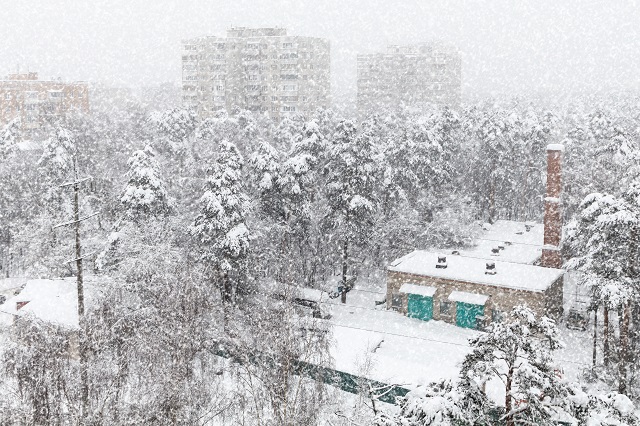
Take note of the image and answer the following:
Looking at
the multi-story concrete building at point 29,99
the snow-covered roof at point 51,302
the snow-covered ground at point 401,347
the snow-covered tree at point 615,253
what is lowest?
the snow-covered ground at point 401,347

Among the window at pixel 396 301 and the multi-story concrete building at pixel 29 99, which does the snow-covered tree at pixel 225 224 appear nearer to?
the window at pixel 396 301

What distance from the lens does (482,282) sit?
35.9 m

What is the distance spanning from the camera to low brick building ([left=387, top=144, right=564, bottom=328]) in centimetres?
3544

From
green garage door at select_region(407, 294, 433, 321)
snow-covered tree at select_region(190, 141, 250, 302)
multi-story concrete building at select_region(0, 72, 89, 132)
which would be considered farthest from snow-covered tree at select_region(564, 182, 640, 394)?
multi-story concrete building at select_region(0, 72, 89, 132)

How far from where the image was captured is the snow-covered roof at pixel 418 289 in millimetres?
37278

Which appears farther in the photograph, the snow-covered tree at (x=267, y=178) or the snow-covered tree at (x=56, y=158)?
the snow-covered tree at (x=56, y=158)

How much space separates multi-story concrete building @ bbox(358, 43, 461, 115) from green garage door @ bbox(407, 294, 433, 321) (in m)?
102

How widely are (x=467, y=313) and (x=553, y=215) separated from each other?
9603 mm

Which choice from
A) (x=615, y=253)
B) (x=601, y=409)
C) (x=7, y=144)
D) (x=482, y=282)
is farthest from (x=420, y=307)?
(x=7, y=144)

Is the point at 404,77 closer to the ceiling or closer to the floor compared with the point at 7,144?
closer to the ceiling

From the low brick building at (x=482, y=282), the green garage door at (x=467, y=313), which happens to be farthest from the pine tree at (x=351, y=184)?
the green garage door at (x=467, y=313)

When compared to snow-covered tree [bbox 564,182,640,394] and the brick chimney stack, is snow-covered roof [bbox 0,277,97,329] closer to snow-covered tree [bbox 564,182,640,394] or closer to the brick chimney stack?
Answer: snow-covered tree [bbox 564,182,640,394]

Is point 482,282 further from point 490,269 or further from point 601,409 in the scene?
point 601,409

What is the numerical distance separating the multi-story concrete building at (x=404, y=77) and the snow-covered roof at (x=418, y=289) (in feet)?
333
